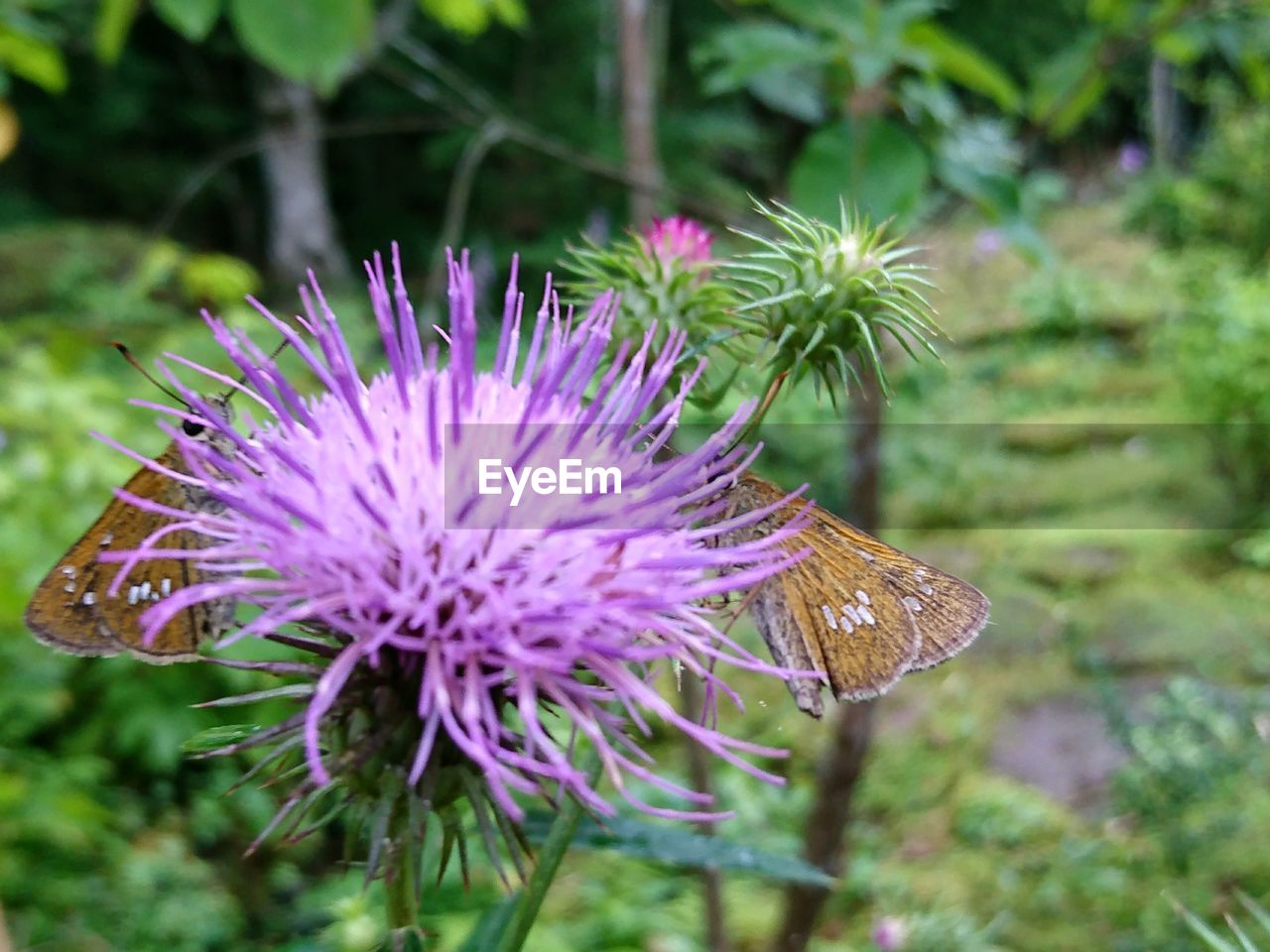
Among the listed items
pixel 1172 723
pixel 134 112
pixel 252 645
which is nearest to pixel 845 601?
pixel 252 645

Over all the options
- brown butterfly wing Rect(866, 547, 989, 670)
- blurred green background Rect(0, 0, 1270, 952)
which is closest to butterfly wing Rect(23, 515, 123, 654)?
blurred green background Rect(0, 0, 1270, 952)

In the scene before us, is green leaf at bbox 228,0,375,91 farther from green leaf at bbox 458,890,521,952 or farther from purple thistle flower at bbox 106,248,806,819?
green leaf at bbox 458,890,521,952

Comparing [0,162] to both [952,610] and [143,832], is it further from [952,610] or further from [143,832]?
[952,610]

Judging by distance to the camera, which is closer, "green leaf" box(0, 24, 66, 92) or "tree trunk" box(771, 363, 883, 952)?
"tree trunk" box(771, 363, 883, 952)

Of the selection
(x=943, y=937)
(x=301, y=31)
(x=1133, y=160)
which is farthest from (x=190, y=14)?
(x=1133, y=160)

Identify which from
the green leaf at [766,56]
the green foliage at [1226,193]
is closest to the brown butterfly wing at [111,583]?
the green leaf at [766,56]

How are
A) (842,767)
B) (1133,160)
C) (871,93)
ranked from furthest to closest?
(1133,160), (842,767), (871,93)

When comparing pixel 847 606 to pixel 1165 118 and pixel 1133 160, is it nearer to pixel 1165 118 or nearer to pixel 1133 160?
pixel 1133 160

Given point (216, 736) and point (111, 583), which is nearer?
point (216, 736)
